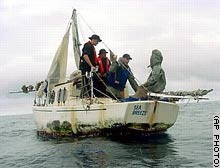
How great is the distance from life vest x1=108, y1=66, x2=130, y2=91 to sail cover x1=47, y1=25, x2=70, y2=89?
4.58 metres

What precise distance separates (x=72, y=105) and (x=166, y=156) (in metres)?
6.39

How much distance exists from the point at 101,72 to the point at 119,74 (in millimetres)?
911

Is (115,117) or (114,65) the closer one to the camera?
(115,117)

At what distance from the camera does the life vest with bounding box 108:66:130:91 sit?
17875mm

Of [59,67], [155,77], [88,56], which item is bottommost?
[155,77]

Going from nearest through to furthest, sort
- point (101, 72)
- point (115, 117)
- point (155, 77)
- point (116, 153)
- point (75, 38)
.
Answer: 1. point (116, 153)
2. point (115, 117)
3. point (155, 77)
4. point (101, 72)
5. point (75, 38)

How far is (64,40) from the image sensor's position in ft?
74.6

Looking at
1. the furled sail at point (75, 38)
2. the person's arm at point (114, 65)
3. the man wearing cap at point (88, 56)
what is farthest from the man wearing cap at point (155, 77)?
the furled sail at point (75, 38)

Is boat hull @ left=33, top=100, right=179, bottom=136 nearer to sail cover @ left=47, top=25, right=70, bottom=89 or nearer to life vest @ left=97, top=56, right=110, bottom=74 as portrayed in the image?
life vest @ left=97, top=56, right=110, bottom=74

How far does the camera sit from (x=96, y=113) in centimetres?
1666

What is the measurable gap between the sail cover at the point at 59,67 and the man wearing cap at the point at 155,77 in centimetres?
651

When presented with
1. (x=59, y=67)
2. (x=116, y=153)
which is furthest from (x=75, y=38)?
(x=116, y=153)

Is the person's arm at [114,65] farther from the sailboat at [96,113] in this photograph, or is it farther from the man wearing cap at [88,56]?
the sailboat at [96,113]

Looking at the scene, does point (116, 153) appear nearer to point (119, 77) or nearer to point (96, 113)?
point (96, 113)
